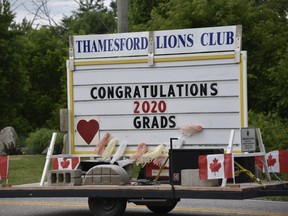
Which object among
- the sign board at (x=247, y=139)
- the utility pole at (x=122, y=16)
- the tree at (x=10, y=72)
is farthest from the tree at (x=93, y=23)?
the sign board at (x=247, y=139)

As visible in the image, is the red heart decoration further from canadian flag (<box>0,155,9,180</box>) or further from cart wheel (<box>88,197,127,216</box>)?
canadian flag (<box>0,155,9,180</box>)

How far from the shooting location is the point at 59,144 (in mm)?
28312

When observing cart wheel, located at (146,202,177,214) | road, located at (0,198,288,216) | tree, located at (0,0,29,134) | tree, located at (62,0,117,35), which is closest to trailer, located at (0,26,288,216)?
cart wheel, located at (146,202,177,214)

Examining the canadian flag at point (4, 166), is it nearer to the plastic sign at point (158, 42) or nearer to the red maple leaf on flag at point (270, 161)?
the plastic sign at point (158, 42)

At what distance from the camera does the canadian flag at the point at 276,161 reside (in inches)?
541

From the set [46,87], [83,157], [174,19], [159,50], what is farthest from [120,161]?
[46,87]

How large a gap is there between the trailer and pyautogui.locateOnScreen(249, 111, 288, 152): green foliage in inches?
299

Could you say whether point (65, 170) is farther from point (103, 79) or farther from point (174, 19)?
point (174, 19)

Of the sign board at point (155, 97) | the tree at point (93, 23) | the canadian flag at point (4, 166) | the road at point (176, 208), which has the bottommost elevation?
the road at point (176, 208)

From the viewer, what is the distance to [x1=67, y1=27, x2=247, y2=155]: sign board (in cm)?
1327

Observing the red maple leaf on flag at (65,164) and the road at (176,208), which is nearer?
the red maple leaf on flag at (65,164)

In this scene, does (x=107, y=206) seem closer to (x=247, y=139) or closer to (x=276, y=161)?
(x=247, y=139)

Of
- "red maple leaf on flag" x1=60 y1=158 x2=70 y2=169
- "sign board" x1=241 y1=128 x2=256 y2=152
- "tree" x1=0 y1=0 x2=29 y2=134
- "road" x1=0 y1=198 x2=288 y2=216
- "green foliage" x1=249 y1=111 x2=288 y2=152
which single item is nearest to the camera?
"sign board" x1=241 y1=128 x2=256 y2=152

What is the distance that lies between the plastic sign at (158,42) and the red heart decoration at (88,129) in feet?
3.88
